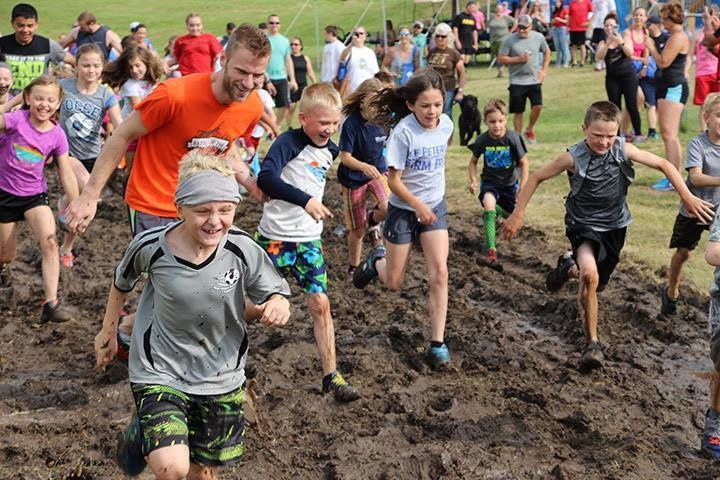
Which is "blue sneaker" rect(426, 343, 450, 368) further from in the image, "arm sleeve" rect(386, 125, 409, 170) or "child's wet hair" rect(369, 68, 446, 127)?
"child's wet hair" rect(369, 68, 446, 127)

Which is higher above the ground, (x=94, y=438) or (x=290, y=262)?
(x=290, y=262)

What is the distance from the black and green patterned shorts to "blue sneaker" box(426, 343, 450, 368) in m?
2.74

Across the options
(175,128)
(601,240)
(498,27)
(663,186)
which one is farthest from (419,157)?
(498,27)

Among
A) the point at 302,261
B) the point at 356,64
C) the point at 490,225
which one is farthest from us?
the point at 356,64

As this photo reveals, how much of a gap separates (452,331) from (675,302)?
2.05 m

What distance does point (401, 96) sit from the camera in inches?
304

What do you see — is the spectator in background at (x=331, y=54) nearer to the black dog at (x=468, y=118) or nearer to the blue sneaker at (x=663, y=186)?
the black dog at (x=468, y=118)

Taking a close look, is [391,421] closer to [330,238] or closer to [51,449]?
[51,449]

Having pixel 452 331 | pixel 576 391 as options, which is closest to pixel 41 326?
pixel 452 331

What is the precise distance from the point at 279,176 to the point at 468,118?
1117cm

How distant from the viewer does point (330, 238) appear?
11539mm

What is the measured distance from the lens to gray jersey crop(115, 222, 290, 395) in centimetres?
458

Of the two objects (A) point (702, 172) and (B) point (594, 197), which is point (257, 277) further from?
A: (A) point (702, 172)

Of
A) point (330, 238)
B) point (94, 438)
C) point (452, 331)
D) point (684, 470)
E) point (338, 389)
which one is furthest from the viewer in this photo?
point (330, 238)
